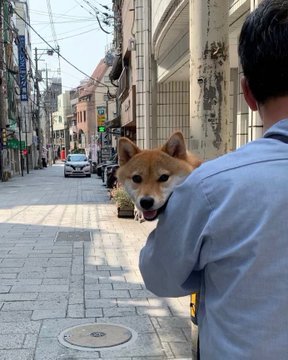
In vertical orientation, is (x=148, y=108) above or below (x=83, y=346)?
above

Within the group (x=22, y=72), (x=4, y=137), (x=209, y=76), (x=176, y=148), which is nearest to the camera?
(x=176, y=148)

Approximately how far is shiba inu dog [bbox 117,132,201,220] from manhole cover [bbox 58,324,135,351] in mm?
2234

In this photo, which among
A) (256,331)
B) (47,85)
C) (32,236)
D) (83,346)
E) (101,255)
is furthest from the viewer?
(47,85)

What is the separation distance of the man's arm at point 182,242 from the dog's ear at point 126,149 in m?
0.91

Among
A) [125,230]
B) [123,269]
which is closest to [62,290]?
[123,269]

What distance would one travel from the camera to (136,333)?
4172 millimetres

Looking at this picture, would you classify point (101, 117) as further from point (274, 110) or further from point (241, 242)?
point (241, 242)

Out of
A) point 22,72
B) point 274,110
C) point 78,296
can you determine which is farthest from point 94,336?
point 22,72

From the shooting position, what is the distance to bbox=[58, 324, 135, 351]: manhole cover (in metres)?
3.91

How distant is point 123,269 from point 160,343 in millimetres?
2584

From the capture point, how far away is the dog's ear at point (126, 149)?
217 cm

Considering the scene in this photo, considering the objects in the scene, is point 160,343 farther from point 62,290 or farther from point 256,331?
point 256,331

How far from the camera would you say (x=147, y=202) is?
1918mm

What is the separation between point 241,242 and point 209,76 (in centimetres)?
299
